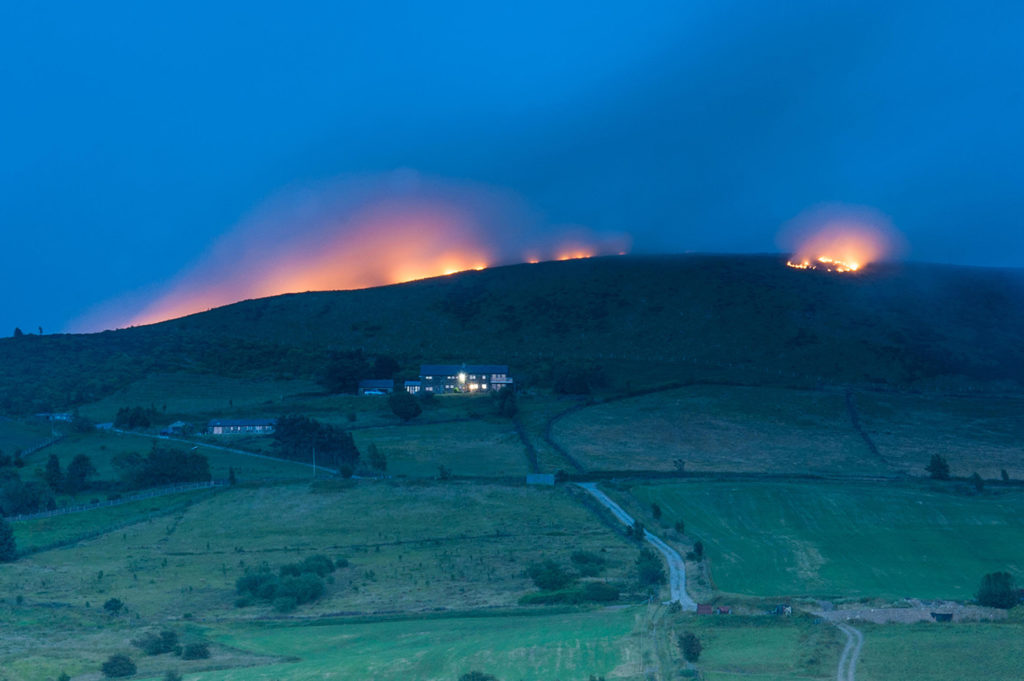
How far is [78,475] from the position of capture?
84.8m

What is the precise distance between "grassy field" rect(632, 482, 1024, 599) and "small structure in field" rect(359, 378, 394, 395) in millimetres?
66201

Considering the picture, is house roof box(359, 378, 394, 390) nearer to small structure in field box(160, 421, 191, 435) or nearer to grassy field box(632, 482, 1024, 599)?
small structure in field box(160, 421, 191, 435)

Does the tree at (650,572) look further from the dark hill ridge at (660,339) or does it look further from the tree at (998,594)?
the dark hill ridge at (660,339)

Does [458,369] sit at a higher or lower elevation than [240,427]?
higher

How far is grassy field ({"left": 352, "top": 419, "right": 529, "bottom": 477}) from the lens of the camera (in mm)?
90081

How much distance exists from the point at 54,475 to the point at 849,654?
7279 cm

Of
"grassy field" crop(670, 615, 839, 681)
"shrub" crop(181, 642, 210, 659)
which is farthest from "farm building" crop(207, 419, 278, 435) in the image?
"grassy field" crop(670, 615, 839, 681)

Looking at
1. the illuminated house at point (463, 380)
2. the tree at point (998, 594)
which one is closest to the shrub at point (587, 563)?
the tree at point (998, 594)

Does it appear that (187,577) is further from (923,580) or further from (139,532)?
(923,580)

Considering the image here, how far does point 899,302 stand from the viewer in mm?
187000

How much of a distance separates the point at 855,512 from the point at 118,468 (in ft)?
211

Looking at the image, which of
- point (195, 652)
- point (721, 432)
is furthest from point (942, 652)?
point (721, 432)

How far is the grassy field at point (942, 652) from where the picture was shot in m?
31.3

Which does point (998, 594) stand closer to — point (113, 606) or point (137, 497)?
point (113, 606)
